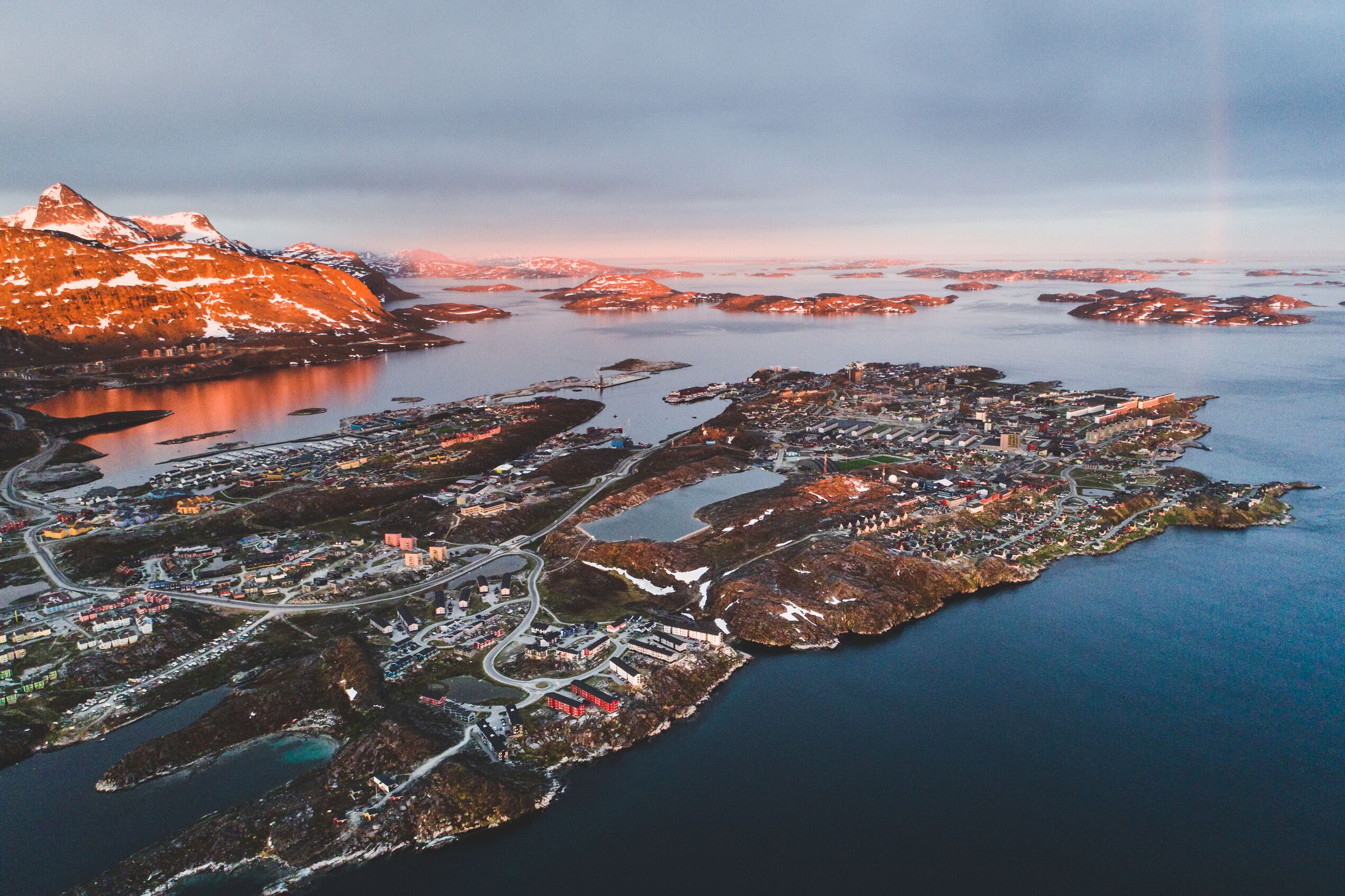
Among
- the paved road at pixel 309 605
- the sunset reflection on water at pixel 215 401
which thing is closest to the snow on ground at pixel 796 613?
the paved road at pixel 309 605

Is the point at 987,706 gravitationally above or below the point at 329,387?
below

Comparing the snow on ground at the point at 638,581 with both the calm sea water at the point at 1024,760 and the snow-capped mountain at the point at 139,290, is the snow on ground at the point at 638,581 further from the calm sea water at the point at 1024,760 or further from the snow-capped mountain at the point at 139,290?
the snow-capped mountain at the point at 139,290

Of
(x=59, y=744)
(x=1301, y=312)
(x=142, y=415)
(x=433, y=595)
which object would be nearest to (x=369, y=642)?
(x=433, y=595)

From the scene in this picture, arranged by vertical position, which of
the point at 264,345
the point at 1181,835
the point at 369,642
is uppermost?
the point at 264,345

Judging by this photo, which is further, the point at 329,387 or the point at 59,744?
the point at 329,387

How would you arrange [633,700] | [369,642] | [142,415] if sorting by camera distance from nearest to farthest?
[633,700] < [369,642] < [142,415]

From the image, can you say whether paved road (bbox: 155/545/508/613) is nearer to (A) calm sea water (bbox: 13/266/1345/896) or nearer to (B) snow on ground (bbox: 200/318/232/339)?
(A) calm sea water (bbox: 13/266/1345/896)

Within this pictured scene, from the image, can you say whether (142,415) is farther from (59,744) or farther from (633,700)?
(633,700)

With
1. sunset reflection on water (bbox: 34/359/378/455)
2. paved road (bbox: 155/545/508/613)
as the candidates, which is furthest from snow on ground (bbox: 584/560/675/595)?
sunset reflection on water (bbox: 34/359/378/455)
